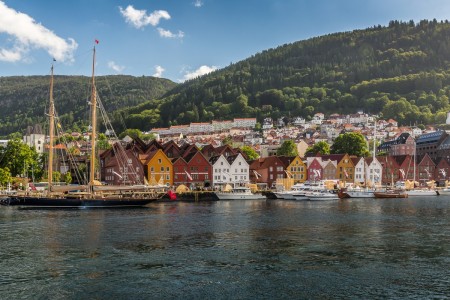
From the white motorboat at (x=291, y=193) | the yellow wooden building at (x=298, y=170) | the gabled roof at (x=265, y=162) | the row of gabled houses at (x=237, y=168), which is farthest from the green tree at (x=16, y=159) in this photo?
the yellow wooden building at (x=298, y=170)

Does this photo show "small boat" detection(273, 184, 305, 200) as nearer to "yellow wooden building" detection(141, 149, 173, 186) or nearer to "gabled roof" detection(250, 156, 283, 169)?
"gabled roof" detection(250, 156, 283, 169)

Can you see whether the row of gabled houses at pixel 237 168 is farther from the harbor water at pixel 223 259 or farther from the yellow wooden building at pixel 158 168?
the harbor water at pixel 223 259

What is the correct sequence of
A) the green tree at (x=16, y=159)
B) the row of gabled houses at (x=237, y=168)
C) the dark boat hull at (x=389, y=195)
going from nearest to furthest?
the green tree at (x=16, y=159), the dark boat hull at (x=389, y=195), the row of gabled houses at (x=237, y=168)

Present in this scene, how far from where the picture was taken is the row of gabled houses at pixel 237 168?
100m

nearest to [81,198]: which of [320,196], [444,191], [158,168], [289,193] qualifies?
[158,168]

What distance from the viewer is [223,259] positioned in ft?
94.7

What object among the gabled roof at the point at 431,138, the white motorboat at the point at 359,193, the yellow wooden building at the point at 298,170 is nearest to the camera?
the white motorboat at the point at 359,193

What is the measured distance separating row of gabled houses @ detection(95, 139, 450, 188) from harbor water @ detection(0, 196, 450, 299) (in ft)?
172

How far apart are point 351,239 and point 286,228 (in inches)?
298

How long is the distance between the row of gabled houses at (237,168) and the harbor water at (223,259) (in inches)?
2069

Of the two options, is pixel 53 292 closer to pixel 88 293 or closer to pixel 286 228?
pixel 88 293

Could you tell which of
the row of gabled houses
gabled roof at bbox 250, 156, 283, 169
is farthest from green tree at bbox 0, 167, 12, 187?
gabled roof at bbox 250, 156, 283, 169

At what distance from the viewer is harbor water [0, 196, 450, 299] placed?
22188mm

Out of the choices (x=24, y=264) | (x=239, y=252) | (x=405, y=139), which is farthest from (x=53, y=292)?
(x=405, y=139)
